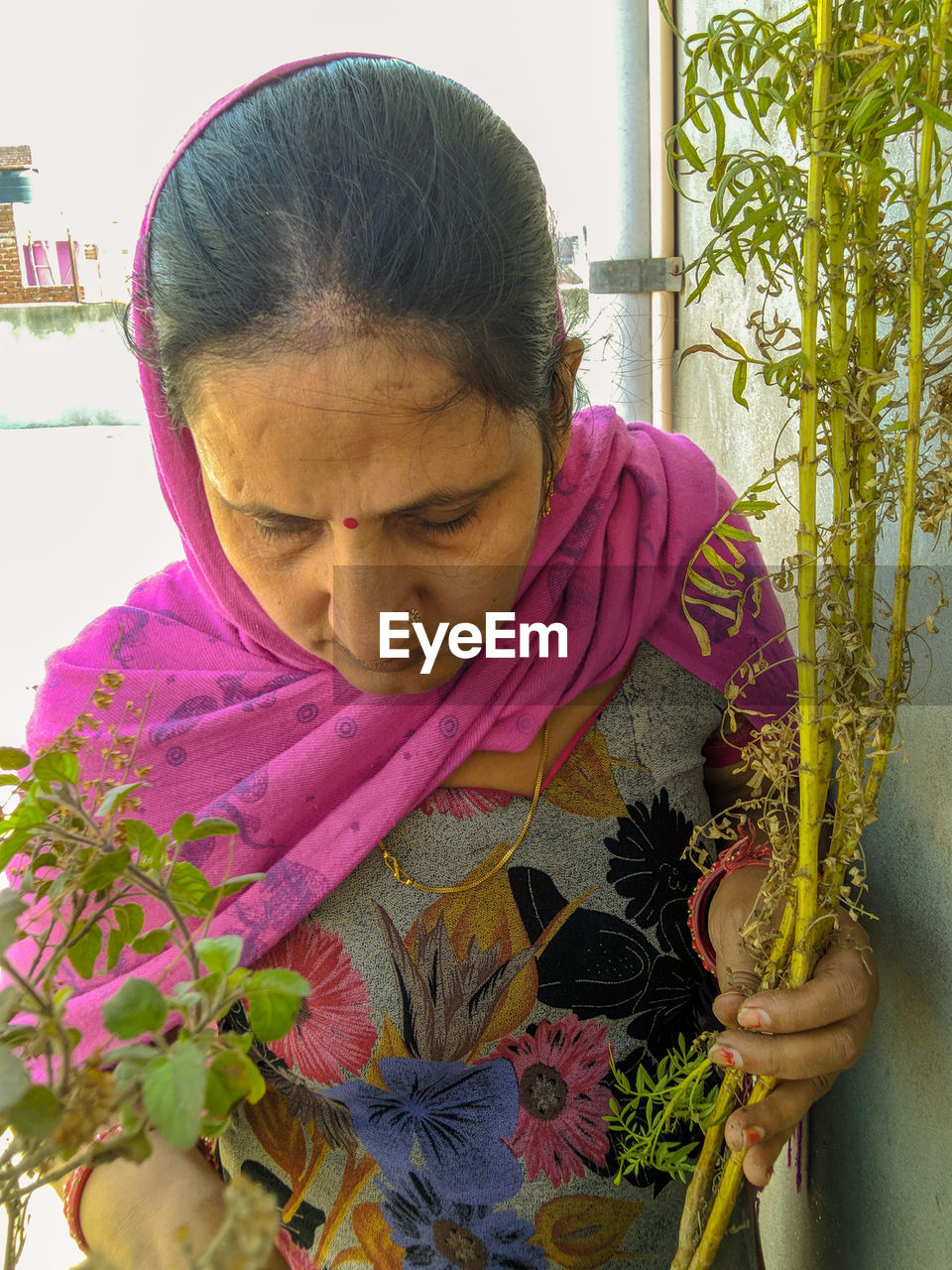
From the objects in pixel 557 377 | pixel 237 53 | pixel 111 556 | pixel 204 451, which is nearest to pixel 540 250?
pixel 557 377

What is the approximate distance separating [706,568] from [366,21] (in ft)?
8.90

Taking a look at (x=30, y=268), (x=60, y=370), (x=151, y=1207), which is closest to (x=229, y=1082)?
(x=151, y=1207)

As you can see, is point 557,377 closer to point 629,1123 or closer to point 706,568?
point 706,568

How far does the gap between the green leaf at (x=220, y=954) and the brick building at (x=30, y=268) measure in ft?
16.2

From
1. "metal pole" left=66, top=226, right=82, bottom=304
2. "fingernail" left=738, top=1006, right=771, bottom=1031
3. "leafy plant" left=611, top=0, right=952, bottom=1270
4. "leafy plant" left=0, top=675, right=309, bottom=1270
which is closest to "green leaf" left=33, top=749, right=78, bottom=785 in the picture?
"leafy plant" left=0, top=675, right=309, bottom=1270

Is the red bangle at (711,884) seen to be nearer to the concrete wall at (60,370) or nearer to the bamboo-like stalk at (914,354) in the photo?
the bamboo-like stalk at (914,354)

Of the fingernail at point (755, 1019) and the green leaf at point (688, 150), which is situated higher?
the green leaf at point (688, 150)

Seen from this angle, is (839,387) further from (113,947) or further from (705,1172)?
(705,1172)

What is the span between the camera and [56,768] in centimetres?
39

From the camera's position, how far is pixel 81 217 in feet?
14.6

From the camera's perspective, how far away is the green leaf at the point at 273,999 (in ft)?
1.10

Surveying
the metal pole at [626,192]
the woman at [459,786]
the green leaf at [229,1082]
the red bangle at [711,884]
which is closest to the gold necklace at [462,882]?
the woman at [459,786]

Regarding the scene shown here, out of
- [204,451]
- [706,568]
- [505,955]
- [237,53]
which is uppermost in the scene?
[237,53]

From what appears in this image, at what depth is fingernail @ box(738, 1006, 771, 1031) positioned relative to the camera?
29.7 inches
